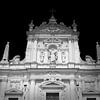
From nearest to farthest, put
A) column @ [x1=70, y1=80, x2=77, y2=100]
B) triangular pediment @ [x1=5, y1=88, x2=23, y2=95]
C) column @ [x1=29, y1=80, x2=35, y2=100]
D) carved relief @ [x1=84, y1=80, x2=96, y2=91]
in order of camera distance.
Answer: column @ [x1=70, y1=80, x2=77, y2=100] < column @ [x1=29, y1=80, x2=35, y2=100] < triangular pediment @ [x1=5, y1=88, x2=23, y2=95] < carved relief @ [x1=84, y1=80, x2=96, y2=91]

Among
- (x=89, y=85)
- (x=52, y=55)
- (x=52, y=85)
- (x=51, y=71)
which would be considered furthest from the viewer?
(x=52, y=55)

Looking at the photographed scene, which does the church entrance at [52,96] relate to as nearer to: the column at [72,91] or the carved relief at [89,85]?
the column at [72,91]

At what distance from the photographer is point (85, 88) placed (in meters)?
21.2

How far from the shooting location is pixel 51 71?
21875 mm

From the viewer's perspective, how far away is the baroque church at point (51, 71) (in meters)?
21.0

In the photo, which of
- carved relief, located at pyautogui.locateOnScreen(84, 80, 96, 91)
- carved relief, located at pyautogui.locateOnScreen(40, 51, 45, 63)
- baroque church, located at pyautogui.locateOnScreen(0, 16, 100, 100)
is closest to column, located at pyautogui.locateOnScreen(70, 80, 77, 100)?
baroque church, located at pyautogui.locateOnScreen(0, 16, 100, 100)

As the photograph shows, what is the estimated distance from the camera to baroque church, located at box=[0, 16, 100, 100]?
2100 cm

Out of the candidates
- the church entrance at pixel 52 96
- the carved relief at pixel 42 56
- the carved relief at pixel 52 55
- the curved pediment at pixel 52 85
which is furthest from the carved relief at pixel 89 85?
the carved relief at pixel 42 56

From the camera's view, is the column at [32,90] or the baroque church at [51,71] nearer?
the column at [32,90]

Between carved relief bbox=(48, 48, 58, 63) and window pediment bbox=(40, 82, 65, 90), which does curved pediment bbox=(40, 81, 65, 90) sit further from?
carved relief bbox=(48, 48, 58, 63)

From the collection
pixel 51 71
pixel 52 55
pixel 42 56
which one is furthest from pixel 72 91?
pixel 42 56

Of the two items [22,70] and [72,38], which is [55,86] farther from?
[72,38]

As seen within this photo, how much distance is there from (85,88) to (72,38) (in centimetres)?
518

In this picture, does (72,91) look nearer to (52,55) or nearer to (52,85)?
(52,85)
